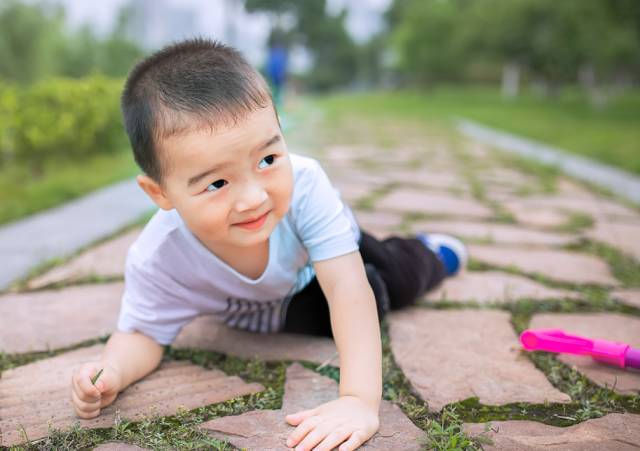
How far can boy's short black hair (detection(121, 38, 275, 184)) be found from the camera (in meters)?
1.20

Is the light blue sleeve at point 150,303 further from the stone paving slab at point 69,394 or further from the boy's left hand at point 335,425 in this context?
the boy's left hand at point 335,425

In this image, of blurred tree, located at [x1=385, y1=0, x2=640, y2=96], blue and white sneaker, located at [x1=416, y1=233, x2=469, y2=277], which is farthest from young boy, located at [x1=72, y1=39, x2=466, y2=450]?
blurred tree, located at [x1=385, y1=0, x2=640, y2=96]

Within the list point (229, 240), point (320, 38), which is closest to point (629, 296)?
point (229, 240)

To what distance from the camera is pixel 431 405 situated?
4.23 ft

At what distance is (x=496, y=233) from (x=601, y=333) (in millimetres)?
1112

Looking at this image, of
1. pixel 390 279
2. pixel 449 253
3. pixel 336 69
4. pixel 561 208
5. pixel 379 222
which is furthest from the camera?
pixel 336 69

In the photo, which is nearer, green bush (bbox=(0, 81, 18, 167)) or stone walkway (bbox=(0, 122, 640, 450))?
stone walkway (bbox=(0, 122, 640, 450))

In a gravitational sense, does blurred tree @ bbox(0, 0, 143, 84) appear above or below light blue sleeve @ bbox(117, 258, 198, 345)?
above

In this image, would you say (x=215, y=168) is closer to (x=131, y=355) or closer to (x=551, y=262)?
(x=131, y=355)

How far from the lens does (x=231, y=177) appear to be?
3.92 feet

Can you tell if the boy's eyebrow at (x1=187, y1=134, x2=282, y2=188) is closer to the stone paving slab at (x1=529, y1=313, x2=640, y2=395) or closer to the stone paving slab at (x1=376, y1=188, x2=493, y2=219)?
the stone paving slab at (x1=529, y1=313, x2=640, y2=395)

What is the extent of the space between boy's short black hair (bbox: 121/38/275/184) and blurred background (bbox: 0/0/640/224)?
0.49 feet

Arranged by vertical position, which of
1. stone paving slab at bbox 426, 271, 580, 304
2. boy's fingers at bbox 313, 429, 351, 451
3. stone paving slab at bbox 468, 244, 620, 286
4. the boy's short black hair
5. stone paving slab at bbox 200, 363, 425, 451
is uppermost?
the boy's short black hair

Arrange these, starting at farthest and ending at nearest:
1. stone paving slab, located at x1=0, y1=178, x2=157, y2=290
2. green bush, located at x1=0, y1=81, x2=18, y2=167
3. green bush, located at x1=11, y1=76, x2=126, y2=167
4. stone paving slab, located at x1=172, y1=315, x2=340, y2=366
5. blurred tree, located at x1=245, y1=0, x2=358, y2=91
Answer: blurred tree, located at x1=245, y1=0, x2=358, y2=91 → green bush, located at x1=11, y1=76, x2=126, y2=167 → green bush, located at x1=0, y1=81, x2=18, y2=167 → stone paving slab, located at x1=0, y1=178, x2=157, y2=290 → stone paving slab, located at x1=172, y1=315, x2=340, y2=366
